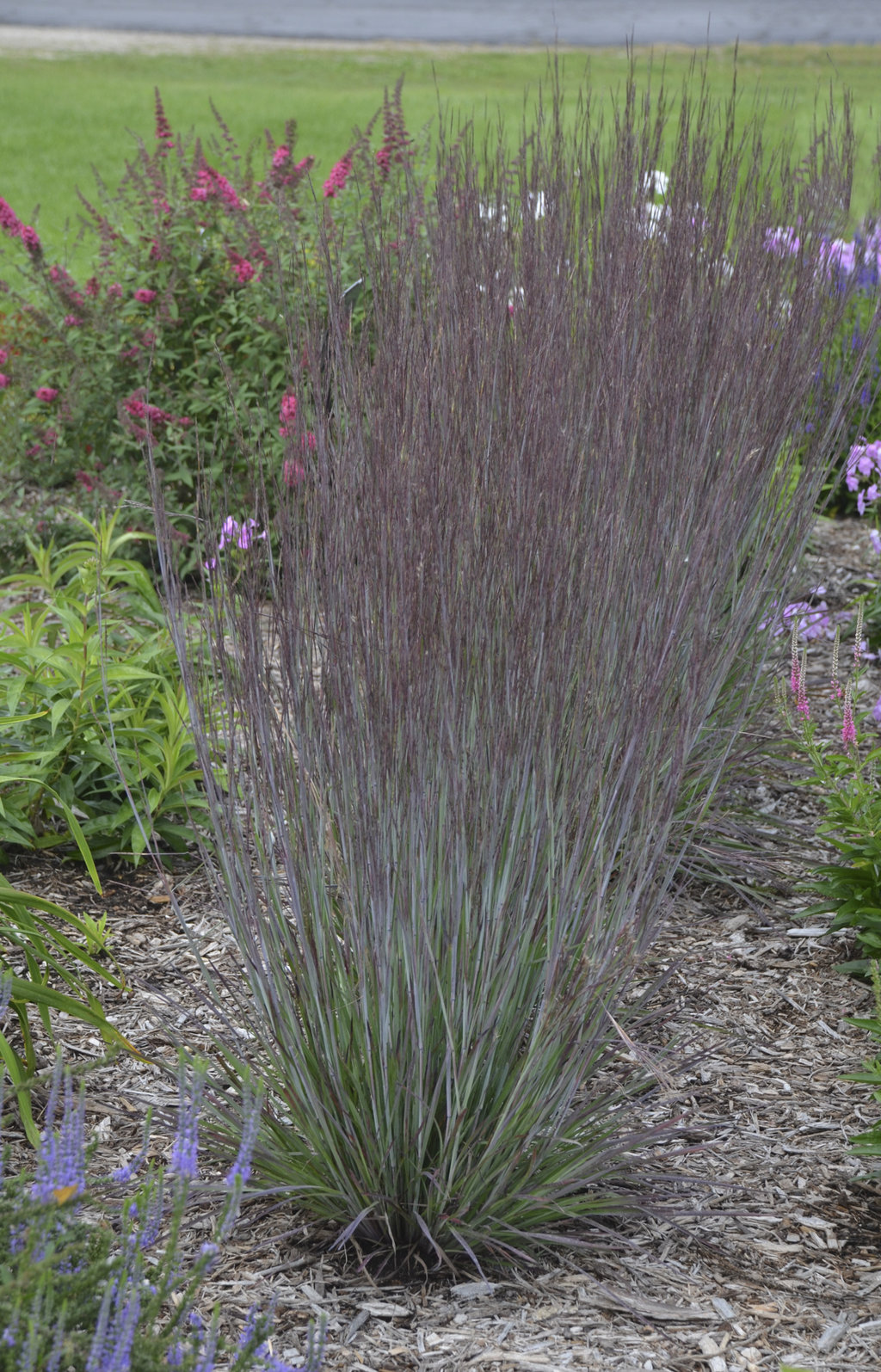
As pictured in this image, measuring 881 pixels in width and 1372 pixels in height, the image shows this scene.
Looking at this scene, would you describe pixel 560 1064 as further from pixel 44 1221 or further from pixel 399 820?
pixel 44 1221

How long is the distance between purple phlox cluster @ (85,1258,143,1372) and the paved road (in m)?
19.0

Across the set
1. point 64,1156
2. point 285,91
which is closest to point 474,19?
point 285,91

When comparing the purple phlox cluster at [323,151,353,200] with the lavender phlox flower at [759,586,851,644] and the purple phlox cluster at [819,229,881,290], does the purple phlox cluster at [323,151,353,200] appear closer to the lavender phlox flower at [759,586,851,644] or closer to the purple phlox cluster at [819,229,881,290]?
the purple phlox cluster at [819,229,881,290]

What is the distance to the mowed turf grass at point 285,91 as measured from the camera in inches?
477

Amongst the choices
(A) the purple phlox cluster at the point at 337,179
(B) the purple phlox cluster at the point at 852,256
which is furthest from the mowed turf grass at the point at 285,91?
(B) the purple phlox cluster at the point at 852,256

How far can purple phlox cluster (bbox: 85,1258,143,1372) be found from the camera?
1.32 m

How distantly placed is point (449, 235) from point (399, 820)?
5.76 feet

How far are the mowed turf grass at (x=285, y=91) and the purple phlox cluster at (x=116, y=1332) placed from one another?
30.8 ft

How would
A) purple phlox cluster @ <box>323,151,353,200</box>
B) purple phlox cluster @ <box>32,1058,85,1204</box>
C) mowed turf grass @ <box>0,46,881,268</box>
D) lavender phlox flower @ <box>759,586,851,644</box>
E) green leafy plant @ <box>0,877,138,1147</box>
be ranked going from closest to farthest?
1. purple phlox cluster @ <box>32,1058,85,1204</box>
2. green leafy plant @ <box>0,877,138,1147</box>
3. lavender phlox flower @ <box>759,586,851,644</box>
4. purple phlox cluster @ <box>323,151,353,200</box>
5. mowed turf grass @ <box>0,46,881,268</box>

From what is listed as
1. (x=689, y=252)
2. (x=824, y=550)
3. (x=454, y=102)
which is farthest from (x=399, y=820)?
(x=454, y=102)

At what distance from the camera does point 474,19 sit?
68.9ft

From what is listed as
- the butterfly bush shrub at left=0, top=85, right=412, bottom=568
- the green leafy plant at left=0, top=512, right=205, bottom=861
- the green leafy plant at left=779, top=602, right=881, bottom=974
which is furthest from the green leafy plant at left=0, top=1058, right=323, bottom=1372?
the butterfly bush shrub at left=0, top=85, right=412, bottom=568

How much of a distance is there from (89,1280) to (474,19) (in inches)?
893

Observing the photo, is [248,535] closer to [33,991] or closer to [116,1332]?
[33,991]
